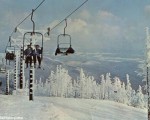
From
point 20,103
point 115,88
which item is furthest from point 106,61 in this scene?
point 20,103

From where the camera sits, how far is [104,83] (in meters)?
64.9

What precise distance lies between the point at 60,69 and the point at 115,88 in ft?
27.7

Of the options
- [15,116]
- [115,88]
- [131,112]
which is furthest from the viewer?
[115,88]

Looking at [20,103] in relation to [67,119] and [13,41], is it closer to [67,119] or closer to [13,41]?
[67,119]

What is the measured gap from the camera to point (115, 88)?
62.4 meters

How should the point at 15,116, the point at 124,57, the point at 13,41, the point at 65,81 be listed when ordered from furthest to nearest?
the point at 65,81 < the point at 124,57 < the point at 13,41 < the point at 15,116

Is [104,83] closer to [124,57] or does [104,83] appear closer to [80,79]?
[80,79]

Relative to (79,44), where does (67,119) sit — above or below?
below

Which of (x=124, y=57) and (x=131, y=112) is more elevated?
(x=124, y=57)

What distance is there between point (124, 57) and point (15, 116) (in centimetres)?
3760

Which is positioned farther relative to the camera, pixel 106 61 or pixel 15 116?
pixel 106 61

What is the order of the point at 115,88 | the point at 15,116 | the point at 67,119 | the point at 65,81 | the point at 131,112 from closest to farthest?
the point at 15,116
the point at 67,119
the point at 131,112
the point at 115,88
the point at 65,81

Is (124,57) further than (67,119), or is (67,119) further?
(124,57)

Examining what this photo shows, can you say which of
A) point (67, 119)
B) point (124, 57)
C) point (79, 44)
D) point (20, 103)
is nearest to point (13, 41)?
point (20, 103)
